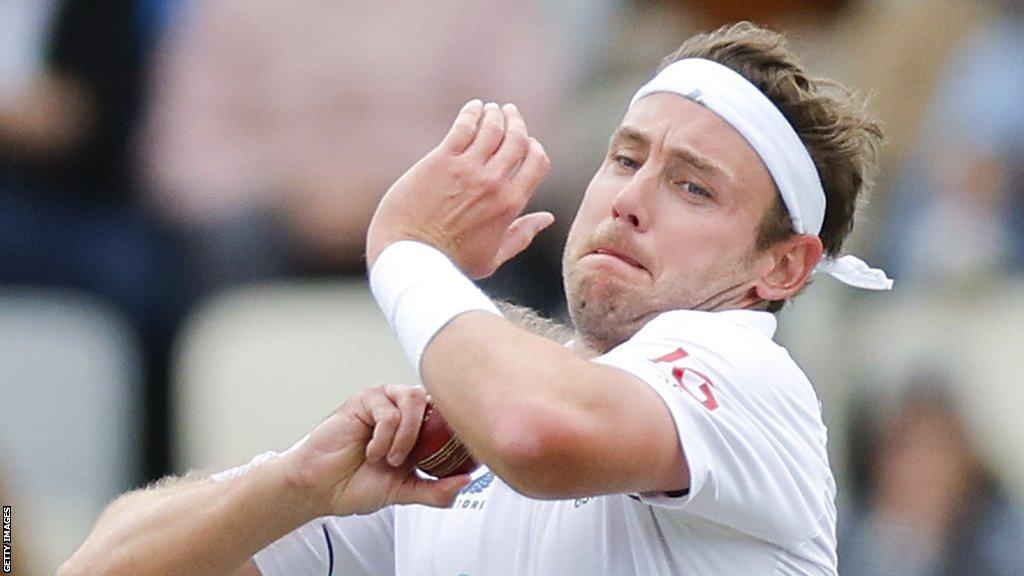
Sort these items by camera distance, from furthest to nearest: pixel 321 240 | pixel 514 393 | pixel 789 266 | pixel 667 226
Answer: pixel 321 240, pixel 789 266, pixel 667 226, pixel 514 393

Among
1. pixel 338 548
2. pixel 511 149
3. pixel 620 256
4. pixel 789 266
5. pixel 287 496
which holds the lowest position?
pixel 338 548

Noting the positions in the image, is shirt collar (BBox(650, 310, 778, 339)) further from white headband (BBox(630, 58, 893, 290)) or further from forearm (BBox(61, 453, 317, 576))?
forearm (BBox(61, 453, 317, 576))

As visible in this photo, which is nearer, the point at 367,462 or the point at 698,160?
the point at 367,462

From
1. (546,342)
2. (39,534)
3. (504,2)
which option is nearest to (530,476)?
(546,342)

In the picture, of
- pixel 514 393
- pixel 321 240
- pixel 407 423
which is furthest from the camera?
pixel 321 240

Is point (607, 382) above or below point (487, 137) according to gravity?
below

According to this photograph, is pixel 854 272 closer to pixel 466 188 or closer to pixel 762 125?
pixel 762 125

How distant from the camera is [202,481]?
A: 394 centimetres

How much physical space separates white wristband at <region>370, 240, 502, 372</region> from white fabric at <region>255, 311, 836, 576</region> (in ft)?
1.00

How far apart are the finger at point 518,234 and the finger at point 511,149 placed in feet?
0.61

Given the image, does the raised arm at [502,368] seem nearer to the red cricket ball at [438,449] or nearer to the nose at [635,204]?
the red cricket ball at [438,449]

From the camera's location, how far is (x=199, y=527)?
370 cm

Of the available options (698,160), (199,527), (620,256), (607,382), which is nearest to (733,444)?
(607,382)

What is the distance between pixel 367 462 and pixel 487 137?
691 mm
